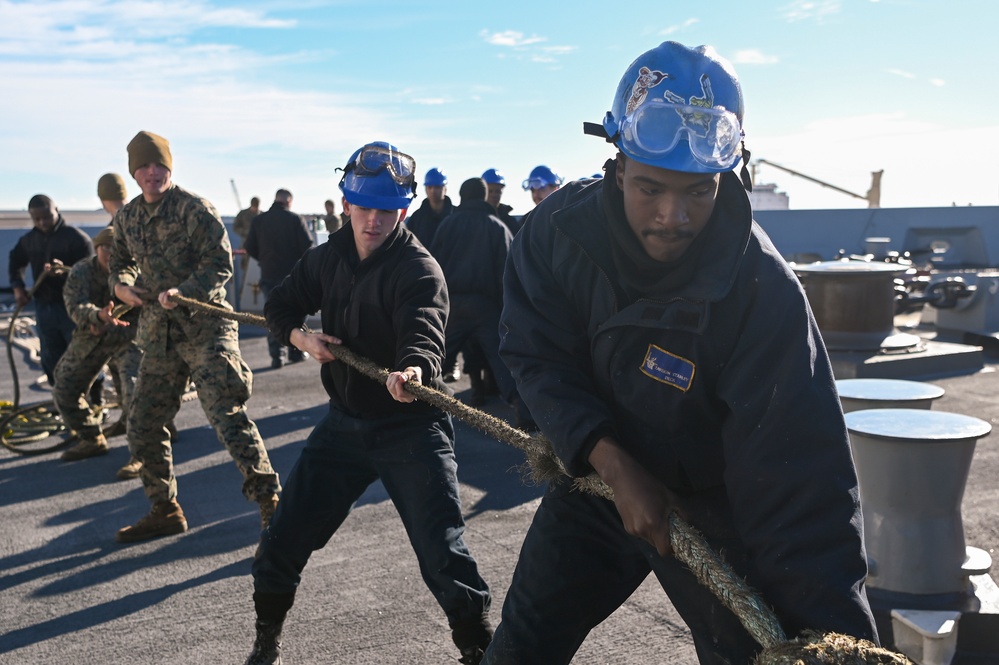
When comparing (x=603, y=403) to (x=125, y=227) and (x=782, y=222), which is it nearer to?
(x=125, y=227)

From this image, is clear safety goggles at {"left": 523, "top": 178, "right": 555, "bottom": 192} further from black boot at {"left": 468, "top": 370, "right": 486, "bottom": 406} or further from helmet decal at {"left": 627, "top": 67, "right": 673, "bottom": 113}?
helmet decal at {"left": 627, "top": 67, "right": 673, "bottom": 113}

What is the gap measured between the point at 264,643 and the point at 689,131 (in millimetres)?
2666

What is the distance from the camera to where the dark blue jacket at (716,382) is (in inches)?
73.4

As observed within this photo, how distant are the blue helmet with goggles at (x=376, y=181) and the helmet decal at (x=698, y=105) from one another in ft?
5.98

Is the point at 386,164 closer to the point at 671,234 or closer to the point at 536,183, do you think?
the point at 671,234

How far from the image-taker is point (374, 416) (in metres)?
3.46

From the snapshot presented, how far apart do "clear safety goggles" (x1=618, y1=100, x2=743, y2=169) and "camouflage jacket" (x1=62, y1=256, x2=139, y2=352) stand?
18.5 feet

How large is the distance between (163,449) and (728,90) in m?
4.19

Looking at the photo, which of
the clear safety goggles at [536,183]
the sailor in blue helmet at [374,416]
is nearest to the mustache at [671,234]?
the sailor in blue helmet at [374,416]

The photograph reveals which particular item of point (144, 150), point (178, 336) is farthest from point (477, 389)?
point (144, 150)

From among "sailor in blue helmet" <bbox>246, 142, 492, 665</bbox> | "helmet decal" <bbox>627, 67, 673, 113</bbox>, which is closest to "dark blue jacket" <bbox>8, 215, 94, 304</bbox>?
"sailor in blue helmet" <bbox>246, 142, 492, 665</bbox>

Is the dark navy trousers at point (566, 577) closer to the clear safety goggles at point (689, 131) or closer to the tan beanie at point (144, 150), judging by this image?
the clear safety goggles at point (689, 131)

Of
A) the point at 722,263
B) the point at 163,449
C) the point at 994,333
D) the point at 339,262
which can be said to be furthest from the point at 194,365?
the point at 994,333

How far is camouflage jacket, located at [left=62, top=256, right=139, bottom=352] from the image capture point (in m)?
6.61
